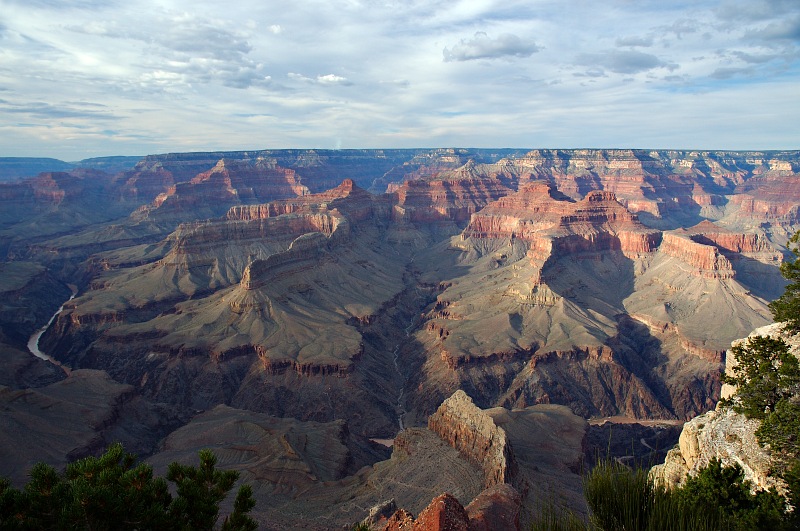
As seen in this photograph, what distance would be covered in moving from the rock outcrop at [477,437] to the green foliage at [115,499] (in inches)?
1381

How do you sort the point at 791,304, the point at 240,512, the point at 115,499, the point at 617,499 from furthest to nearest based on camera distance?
the point at 791,304 < the point at 240,512 < the point at 617,499 < the point at 115,499

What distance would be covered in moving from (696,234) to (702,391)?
74.0m

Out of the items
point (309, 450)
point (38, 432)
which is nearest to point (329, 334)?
point (309, 450)

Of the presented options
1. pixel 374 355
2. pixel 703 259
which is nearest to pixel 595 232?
pixel 703 259

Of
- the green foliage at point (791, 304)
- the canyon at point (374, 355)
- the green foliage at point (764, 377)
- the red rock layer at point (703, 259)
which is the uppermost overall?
the green foliage at point (791, 304)

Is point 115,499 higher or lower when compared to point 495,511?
higher

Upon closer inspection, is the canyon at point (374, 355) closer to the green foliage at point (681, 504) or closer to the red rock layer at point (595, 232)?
the red rock layer at point (595, 232)

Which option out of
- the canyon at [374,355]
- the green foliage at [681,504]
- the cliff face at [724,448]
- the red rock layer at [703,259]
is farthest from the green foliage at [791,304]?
the red rock layer at [703,259]

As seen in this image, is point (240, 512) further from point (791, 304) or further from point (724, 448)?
point (791, 304)

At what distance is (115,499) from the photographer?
20891mm

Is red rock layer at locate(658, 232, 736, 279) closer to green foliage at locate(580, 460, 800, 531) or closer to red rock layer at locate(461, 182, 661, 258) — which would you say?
red rock layer at locate(461, 182, 661, 258)

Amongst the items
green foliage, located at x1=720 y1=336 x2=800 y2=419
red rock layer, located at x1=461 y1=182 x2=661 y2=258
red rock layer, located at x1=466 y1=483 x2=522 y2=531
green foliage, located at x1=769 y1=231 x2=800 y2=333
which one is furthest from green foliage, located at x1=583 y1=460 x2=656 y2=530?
red rock layer, located at x1=461 y1=182 x2=661 y2=258

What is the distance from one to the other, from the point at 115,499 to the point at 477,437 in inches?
1780

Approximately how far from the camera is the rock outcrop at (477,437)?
5372 cm
